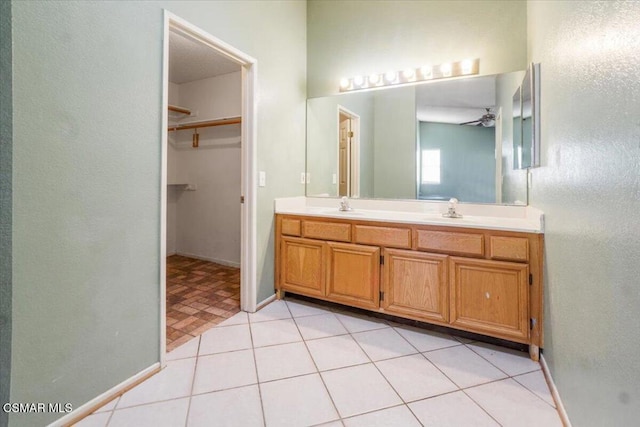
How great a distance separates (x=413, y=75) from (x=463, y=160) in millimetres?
816

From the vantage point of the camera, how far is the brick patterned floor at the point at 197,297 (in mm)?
2137

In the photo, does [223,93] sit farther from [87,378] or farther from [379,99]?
[87,378]

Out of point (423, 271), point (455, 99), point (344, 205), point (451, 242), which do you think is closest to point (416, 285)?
point (423, 271)

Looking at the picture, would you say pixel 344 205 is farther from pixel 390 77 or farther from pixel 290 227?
pixel 390 77

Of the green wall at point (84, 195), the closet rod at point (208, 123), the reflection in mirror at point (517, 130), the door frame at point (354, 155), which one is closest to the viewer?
the green wall at point (84, 195)

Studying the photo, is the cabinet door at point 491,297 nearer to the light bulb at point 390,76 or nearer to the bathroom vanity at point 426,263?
the bathroom vanity at point 426,263

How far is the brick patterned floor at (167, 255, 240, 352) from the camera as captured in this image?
214 cm

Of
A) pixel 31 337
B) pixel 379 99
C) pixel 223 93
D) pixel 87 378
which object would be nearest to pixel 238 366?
pixel 87 378

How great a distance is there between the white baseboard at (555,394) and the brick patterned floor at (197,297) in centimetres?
201

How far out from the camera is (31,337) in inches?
44.8

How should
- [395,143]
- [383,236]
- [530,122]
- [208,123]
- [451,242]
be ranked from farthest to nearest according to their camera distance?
[208,123] → [395,143] → [383,236] → [451,242] → [530,122]

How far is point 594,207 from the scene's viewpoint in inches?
40.2

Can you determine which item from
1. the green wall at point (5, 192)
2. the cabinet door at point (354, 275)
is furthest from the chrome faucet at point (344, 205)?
the green wall at point (5, 192)

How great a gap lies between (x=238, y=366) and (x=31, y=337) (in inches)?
36.4
